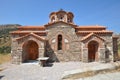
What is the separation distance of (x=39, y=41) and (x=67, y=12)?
7.80 meters

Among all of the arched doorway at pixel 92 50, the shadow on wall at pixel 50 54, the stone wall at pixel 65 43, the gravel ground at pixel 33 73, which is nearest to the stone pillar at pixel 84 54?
the stone wall at pixel 65 43

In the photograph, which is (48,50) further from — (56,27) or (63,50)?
(56,27)

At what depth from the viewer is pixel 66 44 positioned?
18.4 metres

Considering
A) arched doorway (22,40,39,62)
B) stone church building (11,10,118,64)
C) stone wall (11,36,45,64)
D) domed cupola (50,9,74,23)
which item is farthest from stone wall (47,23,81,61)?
domed cupola (50,9,74,23)

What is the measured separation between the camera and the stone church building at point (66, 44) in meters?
17.2

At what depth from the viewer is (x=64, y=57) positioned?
18250 millimetres

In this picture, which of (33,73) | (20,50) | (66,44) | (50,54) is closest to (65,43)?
(66,44)

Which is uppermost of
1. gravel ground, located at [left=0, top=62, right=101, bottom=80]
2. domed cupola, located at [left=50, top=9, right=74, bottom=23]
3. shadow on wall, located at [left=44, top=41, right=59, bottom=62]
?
domed cupola, located at [left=50, top=9, right=74, bottom=23]

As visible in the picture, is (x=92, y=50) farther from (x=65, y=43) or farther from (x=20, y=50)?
(x=20, y=50)

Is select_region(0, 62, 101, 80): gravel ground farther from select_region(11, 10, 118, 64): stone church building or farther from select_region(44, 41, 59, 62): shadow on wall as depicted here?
select_region(44, 41, 59, 62): shadow on wall

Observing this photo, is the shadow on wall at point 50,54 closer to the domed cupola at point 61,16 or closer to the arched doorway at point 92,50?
the arched doorway at point 92,50

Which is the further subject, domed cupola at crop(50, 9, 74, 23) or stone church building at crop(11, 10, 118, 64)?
domed cupola at crop(50, 9, 74, 23)

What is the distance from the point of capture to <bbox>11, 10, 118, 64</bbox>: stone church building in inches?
677

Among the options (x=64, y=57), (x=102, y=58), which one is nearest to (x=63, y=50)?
(x=64, y=57)
